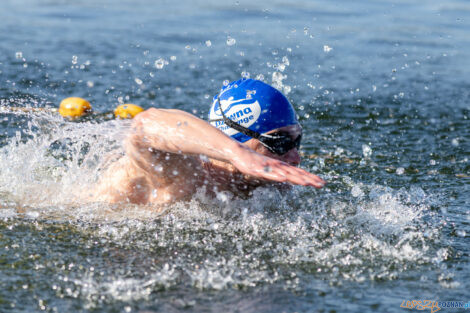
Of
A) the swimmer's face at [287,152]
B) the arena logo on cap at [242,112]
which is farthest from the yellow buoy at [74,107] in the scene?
the swimmer's face at [287,152]

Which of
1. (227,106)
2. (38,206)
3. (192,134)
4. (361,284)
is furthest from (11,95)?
(361,284)

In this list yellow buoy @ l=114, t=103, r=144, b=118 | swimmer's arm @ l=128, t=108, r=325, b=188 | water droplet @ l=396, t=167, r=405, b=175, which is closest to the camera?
swimmer's arm @ l=128, t=108, r=325, b=188

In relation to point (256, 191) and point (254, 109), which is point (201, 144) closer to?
point (254, 109)

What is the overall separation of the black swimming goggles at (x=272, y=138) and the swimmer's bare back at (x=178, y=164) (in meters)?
0.29

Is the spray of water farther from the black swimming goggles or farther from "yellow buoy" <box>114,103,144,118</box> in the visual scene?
"yellow buoy" <box>114,103,144,118</box>

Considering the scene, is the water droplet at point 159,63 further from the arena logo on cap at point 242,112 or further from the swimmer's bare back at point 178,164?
the arena logo on cap at point 242,112

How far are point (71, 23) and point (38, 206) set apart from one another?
10077mm

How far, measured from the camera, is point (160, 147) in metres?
3.97

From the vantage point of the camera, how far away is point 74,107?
27.4 ft

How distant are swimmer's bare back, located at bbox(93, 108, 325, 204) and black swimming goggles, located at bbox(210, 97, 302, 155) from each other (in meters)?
0.29

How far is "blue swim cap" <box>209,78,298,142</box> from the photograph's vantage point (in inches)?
179

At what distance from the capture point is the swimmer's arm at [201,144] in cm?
360

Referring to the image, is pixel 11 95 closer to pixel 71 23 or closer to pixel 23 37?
pixel 23 37

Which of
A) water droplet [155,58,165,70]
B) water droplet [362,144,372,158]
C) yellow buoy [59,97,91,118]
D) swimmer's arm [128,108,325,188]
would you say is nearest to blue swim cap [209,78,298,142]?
swimmer's arm [128,108,325,188]
